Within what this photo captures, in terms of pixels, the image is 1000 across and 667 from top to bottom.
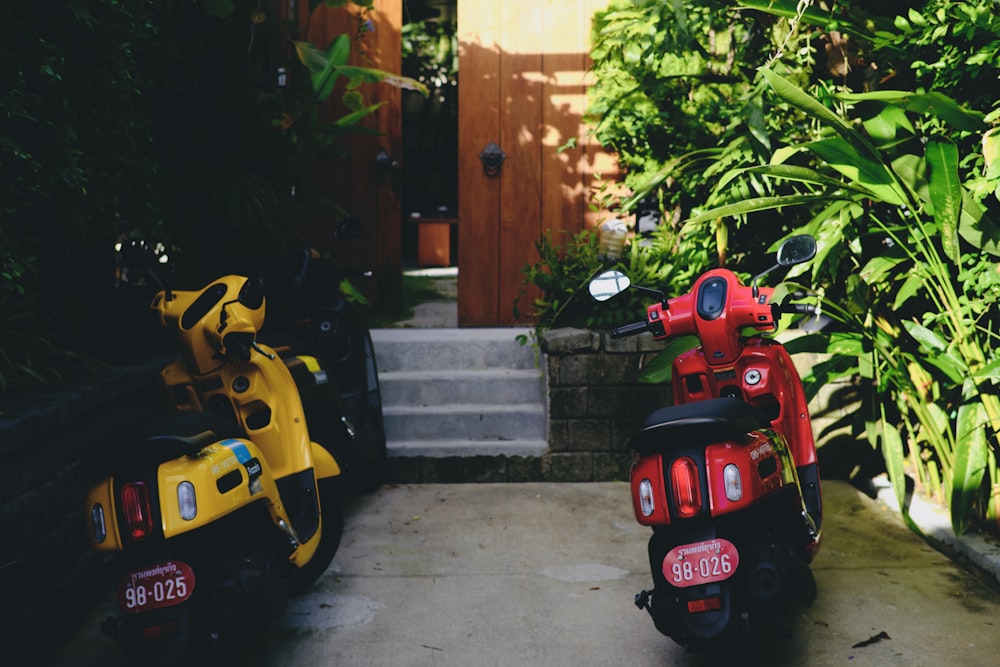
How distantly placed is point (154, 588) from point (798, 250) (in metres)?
2.07

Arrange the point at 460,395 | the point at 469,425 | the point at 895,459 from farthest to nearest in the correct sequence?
the point at 460,395
the point at 469,425
the point at 895,459

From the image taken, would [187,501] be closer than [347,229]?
Yes

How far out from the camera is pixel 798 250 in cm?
270

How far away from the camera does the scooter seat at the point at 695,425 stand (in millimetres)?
2246

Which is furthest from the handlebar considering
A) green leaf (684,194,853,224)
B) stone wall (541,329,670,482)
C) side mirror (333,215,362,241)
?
side mirror (333,215,362,241)

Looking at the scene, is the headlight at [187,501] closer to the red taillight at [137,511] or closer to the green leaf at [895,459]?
the red taillight at [137,511]

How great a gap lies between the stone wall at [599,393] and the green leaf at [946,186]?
1580 millimetres

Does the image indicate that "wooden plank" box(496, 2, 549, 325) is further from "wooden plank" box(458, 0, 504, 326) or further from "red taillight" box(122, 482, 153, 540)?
"red taillight" box(122, 482, 153, 540)

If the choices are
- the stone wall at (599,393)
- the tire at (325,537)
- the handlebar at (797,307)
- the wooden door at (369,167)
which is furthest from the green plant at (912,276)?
the wooden door at (369,167)

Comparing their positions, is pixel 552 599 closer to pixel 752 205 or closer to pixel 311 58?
pixel 752 205

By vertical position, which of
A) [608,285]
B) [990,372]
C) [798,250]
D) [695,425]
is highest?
[798,250]

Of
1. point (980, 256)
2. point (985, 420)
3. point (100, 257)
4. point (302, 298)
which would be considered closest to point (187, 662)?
Result: point (302, 298)

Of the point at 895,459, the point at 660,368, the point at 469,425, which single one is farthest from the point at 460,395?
the point at 895,459

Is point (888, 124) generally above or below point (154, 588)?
above
